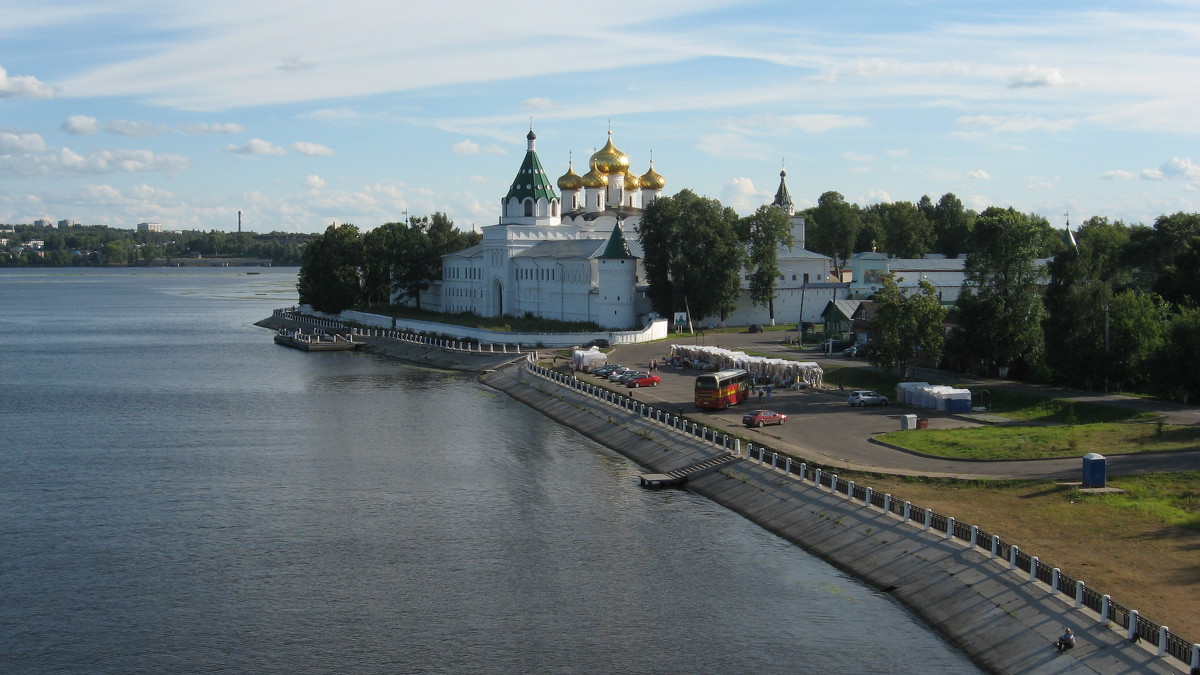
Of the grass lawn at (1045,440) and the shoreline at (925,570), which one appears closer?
the shoreline at (925,570)

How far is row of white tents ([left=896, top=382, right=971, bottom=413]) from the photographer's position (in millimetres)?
44219

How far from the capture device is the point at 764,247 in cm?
8188

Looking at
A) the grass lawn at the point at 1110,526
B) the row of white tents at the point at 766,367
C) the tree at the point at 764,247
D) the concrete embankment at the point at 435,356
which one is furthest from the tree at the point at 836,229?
the grass lawn at the point at 1110,526

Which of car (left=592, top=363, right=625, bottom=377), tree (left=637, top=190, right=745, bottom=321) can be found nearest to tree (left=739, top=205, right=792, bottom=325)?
tree (left=637, top=190, right=745, bottom=321)

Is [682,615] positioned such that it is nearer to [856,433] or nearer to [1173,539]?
[1173,539]

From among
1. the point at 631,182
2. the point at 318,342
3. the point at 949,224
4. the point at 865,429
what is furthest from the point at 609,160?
the point at 865,429

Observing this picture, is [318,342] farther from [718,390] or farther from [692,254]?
[718,390]

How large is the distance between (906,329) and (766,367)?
7.61m

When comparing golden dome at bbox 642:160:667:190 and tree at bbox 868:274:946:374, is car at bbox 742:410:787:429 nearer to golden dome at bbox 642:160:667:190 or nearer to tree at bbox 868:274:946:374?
tree at bbox 868:274:946:374

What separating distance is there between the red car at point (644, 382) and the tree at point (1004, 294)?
14231 mm

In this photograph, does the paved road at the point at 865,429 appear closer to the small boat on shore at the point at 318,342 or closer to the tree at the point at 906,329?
the tree at the point at 906,329

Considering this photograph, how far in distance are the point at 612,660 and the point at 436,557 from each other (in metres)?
7.95

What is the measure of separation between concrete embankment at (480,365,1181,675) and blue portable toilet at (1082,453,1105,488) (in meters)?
5.87

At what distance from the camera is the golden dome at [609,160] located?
102 m
